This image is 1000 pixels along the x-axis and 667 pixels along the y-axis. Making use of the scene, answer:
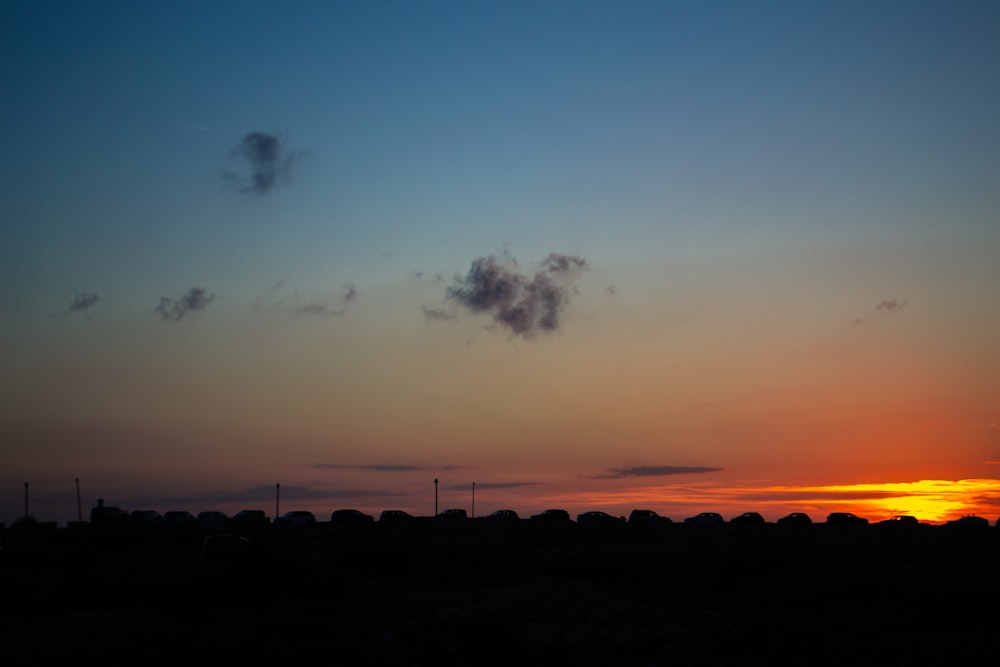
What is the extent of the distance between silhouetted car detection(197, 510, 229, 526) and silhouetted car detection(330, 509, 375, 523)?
982 centimetres

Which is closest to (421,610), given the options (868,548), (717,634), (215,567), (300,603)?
(300,603)

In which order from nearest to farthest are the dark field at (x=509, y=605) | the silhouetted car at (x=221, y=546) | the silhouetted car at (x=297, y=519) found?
the dark field at (x=509, y=605) → the silhouetted car at (x=221, y=546) → the silhouetted car at (x=297, y=519)

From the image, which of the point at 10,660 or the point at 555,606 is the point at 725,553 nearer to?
the point at 555,606

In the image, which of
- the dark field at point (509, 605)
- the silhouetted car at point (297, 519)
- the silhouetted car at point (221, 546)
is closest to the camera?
the dark field at point (509, 605)

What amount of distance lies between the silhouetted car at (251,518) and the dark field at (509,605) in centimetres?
3203

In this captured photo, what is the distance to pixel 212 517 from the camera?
88812 millimetres

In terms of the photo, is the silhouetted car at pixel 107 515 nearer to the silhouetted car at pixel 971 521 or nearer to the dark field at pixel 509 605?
the dark field at pixel 509 605

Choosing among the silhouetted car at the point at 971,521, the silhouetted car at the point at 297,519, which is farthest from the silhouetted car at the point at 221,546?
the silhouetted car at the point at 971,521

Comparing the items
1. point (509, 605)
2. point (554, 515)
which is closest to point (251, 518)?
point (554, 515)

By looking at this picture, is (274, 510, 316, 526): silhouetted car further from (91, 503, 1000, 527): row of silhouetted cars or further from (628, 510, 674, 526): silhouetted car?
(628, 510, 674, 526): silhouetted car

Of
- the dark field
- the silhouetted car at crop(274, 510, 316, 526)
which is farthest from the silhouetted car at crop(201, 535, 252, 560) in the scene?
the silhouetted car at crop(274, 510, 316, 526)

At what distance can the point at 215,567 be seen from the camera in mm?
33500

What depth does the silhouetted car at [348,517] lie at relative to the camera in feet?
281

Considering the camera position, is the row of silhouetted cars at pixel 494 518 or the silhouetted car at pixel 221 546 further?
the row of silhouetted cars at pixel 494 518
